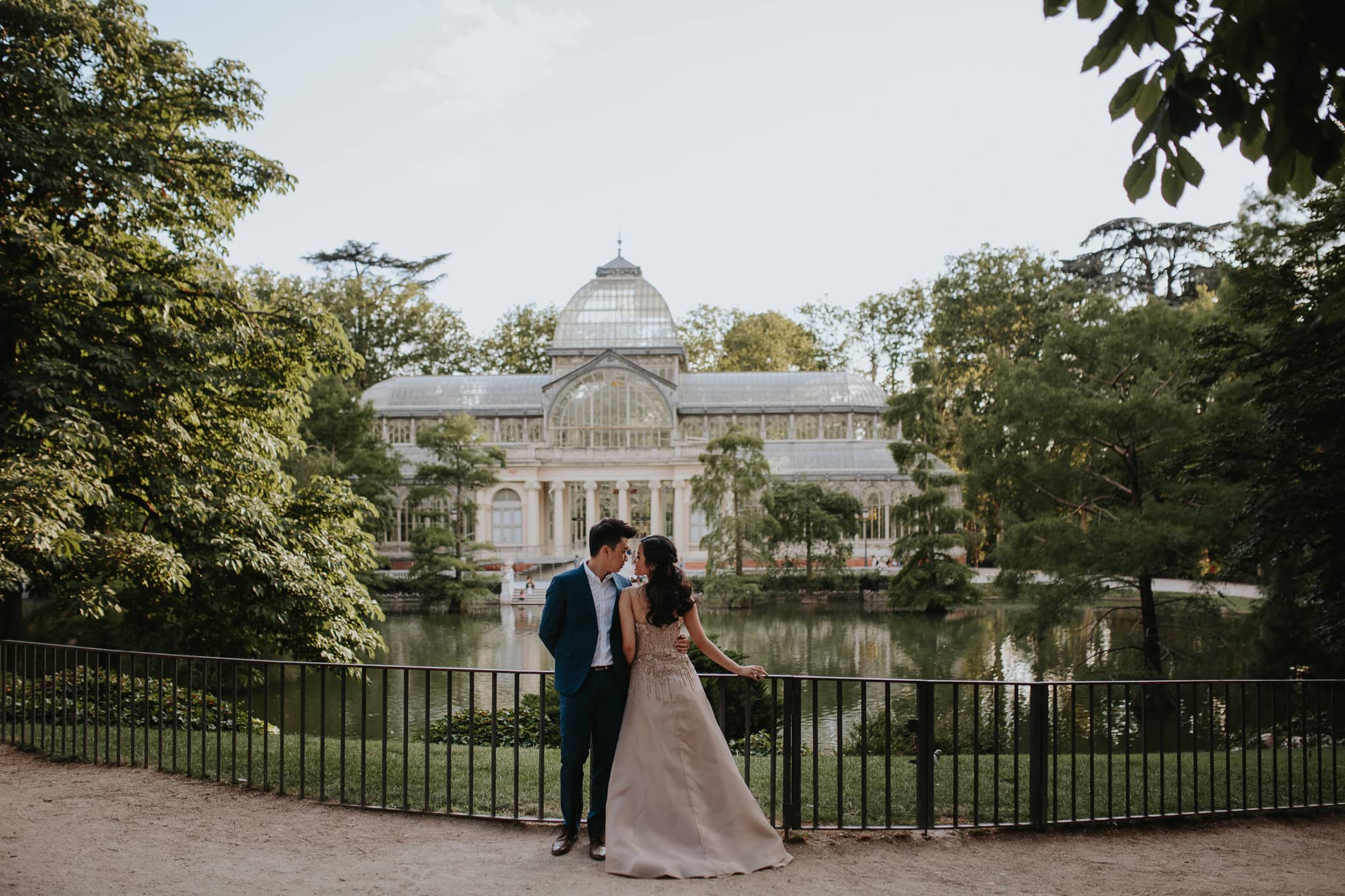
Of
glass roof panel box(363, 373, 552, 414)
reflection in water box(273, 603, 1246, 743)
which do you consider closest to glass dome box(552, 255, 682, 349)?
glass roof panel box(363, 373, 552, 414)

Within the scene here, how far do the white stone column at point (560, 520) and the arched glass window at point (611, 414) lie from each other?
1825 millimetres

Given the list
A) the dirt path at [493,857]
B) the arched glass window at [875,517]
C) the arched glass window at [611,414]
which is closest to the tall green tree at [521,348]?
the arched glass window at [611,414]

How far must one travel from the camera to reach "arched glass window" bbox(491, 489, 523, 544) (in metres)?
41.3

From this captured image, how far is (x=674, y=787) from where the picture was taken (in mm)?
4895

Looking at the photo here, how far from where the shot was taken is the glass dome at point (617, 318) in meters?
44.2

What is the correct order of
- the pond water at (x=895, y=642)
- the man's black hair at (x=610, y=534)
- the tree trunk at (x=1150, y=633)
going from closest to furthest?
the man's black hair at (x=610, y=534) → the tree trunk at (x=1150, y=633) → the pond water at (x=895, y=642)

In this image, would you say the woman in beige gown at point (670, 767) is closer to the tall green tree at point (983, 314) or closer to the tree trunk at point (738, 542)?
the tree trunk at point (738, 542)

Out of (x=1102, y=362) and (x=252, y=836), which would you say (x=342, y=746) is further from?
(x=1102, y=362)

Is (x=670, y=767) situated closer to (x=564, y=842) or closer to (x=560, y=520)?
(x=564, y=842)

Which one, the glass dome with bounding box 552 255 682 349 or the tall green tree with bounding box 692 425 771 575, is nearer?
the tall green tree with bounding box 692 425 771 575

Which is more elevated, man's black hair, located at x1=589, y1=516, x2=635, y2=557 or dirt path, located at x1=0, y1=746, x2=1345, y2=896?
man's black hair, located at x1=589, y1=516, x2=635, y2=557

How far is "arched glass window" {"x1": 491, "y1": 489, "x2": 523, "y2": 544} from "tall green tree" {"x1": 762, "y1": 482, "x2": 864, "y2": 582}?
12.7 metres

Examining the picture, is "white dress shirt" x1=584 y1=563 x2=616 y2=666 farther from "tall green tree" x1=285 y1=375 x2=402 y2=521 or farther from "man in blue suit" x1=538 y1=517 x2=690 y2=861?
"tall green tree" x1=285 y1=375 x2=402 y2=521

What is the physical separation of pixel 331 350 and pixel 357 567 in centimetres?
276
